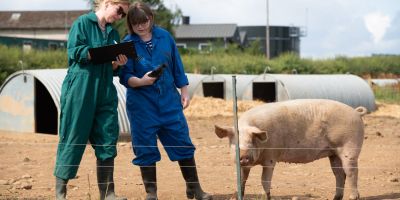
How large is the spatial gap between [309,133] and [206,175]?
2.26 m

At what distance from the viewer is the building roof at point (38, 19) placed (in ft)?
214

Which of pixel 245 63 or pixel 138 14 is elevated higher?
pixel 138 14

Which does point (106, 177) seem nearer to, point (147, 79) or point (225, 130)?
point (147, 79)

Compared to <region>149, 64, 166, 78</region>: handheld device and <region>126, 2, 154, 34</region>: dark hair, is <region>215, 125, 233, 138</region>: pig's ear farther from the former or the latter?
<region>126, 2, 154, 34</region>: dark hair

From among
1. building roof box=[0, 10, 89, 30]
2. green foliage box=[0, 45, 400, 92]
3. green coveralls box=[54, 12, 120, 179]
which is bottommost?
green foliage box=[0, 45, 400, 92]

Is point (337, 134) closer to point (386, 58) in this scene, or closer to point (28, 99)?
point (28, 99)

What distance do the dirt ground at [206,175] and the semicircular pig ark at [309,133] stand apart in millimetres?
400

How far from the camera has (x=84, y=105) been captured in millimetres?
6656

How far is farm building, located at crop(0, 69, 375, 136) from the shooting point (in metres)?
15.8

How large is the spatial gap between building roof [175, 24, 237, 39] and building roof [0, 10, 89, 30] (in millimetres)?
12289

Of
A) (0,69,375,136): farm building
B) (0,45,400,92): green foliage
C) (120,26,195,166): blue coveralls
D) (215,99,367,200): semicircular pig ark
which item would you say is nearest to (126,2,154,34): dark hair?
(120,26,195,166): blue coveralls

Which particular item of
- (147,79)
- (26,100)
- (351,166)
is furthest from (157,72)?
(26,100)

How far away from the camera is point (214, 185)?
8859 millimetres

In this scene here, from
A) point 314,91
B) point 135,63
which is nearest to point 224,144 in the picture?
point 135,63
